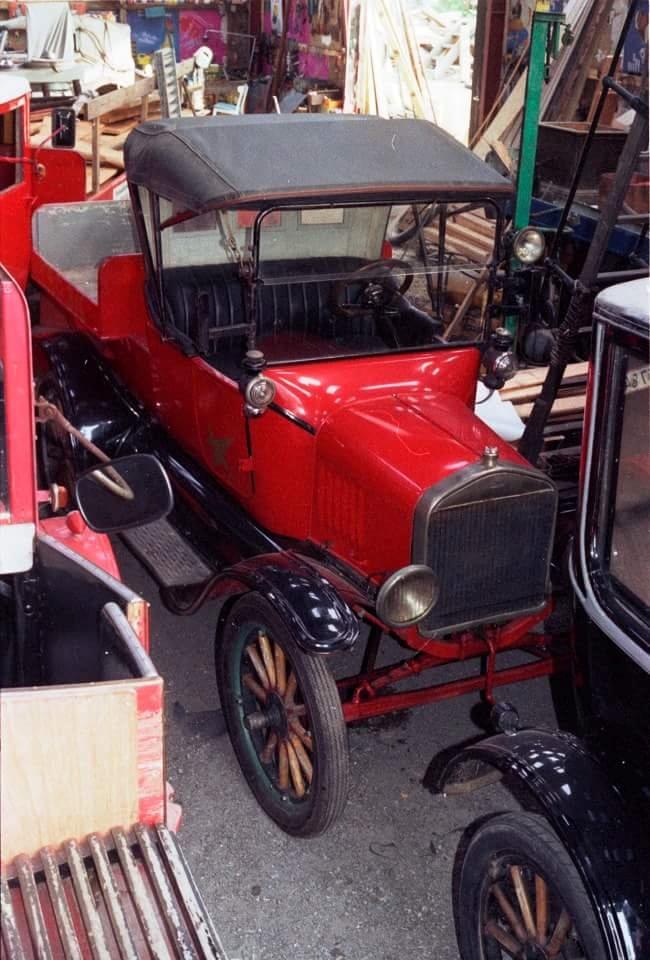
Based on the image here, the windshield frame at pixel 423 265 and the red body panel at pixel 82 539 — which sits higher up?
the windshield frame at pixel 423 265

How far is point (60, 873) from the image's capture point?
2.26 metres

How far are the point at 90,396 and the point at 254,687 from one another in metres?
2.11

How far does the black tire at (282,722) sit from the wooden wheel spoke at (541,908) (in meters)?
0.93

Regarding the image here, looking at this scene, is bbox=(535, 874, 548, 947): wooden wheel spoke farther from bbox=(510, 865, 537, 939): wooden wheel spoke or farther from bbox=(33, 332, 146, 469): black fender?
bbox=(33, 332, 146, 469): black fender

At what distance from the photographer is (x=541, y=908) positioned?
2701mm

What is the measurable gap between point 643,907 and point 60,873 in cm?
131

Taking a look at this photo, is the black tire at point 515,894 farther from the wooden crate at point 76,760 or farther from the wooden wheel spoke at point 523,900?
the wooden crate at point 76,760

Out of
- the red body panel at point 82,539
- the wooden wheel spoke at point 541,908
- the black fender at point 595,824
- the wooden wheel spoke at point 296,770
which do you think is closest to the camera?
the black fender at point 595,824

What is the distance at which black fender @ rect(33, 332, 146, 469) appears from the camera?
520 centimetres

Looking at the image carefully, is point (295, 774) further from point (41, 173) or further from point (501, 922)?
point (41, 173)

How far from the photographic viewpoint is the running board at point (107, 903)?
6.98 ft

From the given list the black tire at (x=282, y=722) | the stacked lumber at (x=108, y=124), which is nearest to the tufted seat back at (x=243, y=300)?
the black tire at (x=282, y=722)

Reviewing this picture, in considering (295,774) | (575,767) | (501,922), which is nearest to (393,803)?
(295,774)

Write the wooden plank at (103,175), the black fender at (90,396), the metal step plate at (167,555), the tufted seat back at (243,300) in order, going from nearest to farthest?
the tufted seat back at (243,300)
the metal step plate at (167,555)
the black fender at (90,396)
the wooden plank at (103,175)
